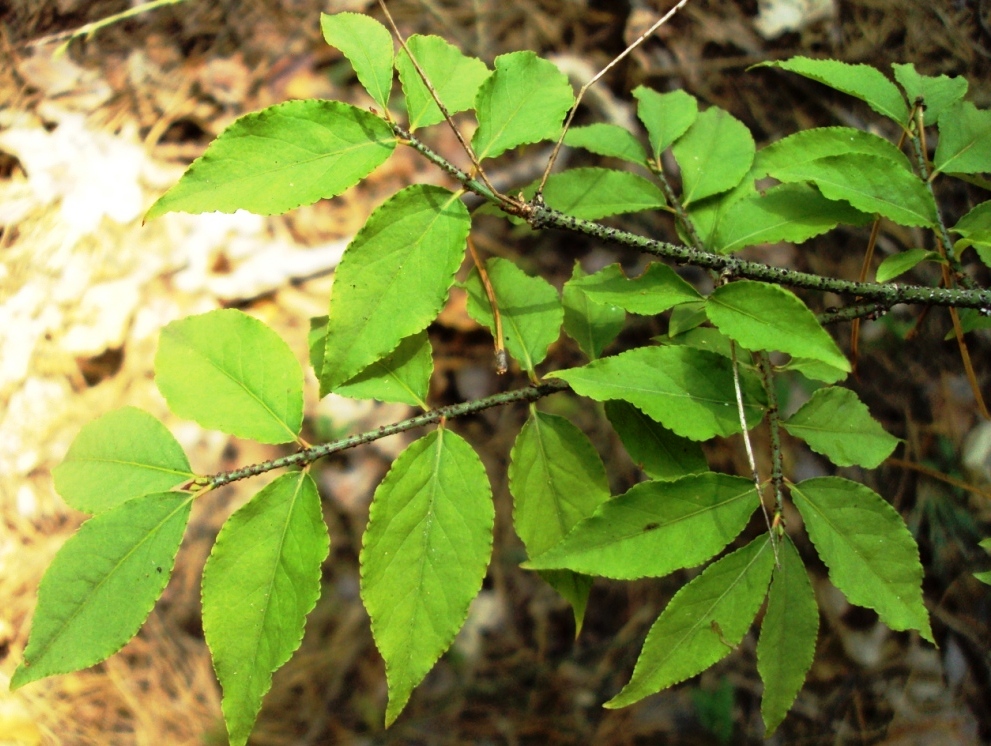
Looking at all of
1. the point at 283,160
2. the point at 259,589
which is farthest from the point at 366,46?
the point at 259,589

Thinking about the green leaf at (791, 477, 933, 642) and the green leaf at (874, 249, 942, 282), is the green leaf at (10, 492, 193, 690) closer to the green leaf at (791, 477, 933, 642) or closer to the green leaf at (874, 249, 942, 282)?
the green leaf at (791, 477, 933, 642)

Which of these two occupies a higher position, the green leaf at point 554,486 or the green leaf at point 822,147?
the green leaf at point 822,147

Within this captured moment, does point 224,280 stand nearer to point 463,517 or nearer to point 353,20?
point 353,20

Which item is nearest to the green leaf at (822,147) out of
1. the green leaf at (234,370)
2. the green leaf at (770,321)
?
the green leaf at (770,321)

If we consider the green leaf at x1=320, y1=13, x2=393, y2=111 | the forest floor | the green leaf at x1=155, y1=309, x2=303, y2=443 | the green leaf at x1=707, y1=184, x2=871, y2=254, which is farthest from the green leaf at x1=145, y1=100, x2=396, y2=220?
the forest floor

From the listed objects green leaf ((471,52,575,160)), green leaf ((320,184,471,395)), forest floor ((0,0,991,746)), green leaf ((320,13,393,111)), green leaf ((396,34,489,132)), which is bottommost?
forest floor ((0,0,991,746))

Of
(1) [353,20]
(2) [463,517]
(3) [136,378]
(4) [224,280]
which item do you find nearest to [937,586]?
(2) [463,517]

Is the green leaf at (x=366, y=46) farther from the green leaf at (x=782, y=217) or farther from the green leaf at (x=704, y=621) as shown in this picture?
the green leaf at (x=704, y=621)

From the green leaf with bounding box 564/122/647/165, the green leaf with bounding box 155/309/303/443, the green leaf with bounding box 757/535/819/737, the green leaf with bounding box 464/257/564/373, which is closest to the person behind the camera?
the green leaf with bounding box 757/535/819/737
